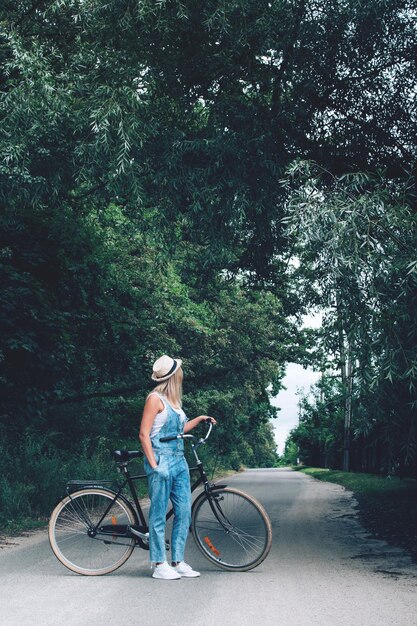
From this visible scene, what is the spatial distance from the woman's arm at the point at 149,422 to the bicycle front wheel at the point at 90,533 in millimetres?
632

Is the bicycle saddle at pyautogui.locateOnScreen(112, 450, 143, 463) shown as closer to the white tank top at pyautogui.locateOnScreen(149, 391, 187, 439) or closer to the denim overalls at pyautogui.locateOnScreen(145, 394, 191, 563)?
the denim overalls at pyautogui.locateOnScreen(145, 394, 191, 563)

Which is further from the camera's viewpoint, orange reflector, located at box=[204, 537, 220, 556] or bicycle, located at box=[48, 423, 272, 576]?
orange reflector, located at box=[204, 537, 220, 556]

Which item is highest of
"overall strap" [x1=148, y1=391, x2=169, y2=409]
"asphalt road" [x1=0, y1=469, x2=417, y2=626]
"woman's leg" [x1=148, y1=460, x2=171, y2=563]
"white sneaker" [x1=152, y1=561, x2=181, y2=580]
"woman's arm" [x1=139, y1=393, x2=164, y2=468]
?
"overall strap" [x1=148, y1=391, x2=169, y2=409]

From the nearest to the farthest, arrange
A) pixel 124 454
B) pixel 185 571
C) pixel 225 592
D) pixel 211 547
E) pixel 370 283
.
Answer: pixel 225 592 → pixel 185 571 → pixel 124 454 → pixel 211 547 → pixel 370 283

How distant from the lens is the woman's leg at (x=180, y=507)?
237 inches

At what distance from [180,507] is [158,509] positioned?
0.68 ft

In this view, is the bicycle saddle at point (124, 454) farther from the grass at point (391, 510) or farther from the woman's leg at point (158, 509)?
the grass at point (391, 510)

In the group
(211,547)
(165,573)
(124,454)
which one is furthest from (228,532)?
(124,454)

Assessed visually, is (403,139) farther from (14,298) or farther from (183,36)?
(14,298)

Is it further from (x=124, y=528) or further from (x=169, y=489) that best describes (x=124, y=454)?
(x=124, y=528)

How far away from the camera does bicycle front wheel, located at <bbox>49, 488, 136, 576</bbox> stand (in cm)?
628

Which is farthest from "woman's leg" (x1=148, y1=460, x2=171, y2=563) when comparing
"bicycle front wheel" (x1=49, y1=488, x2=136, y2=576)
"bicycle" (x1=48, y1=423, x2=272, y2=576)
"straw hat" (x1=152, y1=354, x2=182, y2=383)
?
"straw hat" (x1=152, y1=354, x2=182, y2=383)

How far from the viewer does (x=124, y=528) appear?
247 inches

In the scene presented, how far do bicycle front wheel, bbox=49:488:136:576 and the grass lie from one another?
331 centimetres
